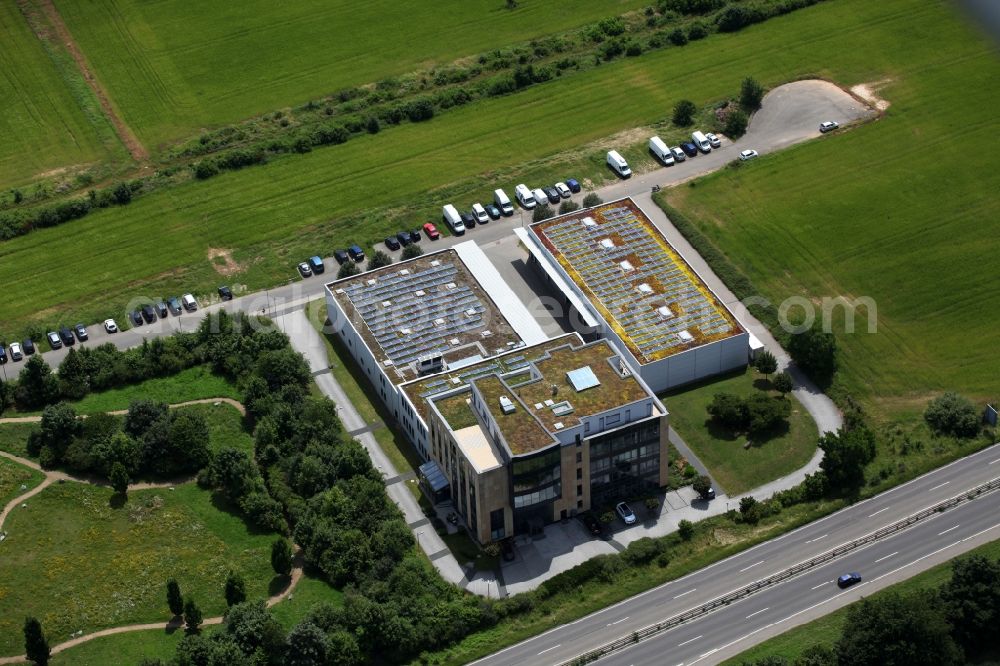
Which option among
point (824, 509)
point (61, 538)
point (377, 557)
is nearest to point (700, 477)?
point (824, 509)

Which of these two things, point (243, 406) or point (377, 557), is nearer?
point (377, 557)

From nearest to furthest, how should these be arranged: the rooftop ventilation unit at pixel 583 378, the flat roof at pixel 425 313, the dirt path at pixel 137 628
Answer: the dirt path at pixel 137 628, the rooftop ventilation unit at pixel 583 378, the flat roof at pixel 425 313

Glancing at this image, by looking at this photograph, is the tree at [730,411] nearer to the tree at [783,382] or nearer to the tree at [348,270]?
the tree at [783,382]

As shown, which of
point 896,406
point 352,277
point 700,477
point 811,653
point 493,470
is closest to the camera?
point 811,653

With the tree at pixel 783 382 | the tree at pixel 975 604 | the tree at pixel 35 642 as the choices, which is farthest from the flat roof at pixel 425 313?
the tree at pixel 975 604

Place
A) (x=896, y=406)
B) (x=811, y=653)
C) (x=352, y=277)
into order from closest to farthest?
(x=811, y=653), (x=896, y=406), (x=352, y=277)

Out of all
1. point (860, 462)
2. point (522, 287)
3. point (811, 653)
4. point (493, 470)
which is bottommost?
point (811, 653)

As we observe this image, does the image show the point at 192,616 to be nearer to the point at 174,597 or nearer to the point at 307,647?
the point at 174,597

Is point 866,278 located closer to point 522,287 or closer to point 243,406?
point 522,287
